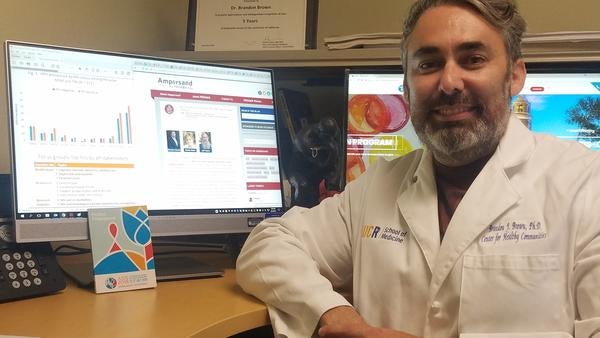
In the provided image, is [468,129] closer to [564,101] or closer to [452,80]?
[452,80]

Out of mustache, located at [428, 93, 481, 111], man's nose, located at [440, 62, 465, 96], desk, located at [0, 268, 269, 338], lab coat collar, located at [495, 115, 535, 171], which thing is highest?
man's nose, located at [440, 62, 465, 96]

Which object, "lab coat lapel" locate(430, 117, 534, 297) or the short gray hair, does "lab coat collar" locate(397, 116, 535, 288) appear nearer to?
"lab coat lapel" locate(430, 117, 534, 297)

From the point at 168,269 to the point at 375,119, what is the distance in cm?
68

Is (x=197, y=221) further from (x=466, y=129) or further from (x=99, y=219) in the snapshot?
(x=466, y=129)

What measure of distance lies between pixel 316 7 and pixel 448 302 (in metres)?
1.02

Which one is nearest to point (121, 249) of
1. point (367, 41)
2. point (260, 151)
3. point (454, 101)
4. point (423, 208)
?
point (260, 151)

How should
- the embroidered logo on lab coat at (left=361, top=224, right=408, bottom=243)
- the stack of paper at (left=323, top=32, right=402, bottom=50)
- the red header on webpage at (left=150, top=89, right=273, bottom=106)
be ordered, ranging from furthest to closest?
the stack of paper at (left=323, top=32, right=402, bottom=50) → the red header on webpage at (left=150, top=89, right=273, bottom=106) → the embroidered logo on lab coat at (left=361, top=224, right=408, bottom=243)

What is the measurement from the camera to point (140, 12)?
72.9 inches

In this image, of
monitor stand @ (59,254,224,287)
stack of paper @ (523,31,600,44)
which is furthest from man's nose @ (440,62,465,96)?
monitor stand @ (59,254,224,287)

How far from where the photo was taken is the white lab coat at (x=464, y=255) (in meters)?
0.99

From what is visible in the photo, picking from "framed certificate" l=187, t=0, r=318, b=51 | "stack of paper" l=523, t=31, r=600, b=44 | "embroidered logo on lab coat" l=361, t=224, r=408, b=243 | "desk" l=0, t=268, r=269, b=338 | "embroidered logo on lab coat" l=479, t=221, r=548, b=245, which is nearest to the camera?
"desk" l=0, t=268, r=269, b=338

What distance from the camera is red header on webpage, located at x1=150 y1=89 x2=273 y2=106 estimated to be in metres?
1.34

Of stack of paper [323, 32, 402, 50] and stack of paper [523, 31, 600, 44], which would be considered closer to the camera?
stack of paper [523, 31, 600, 44]

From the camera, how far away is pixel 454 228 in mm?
1066
